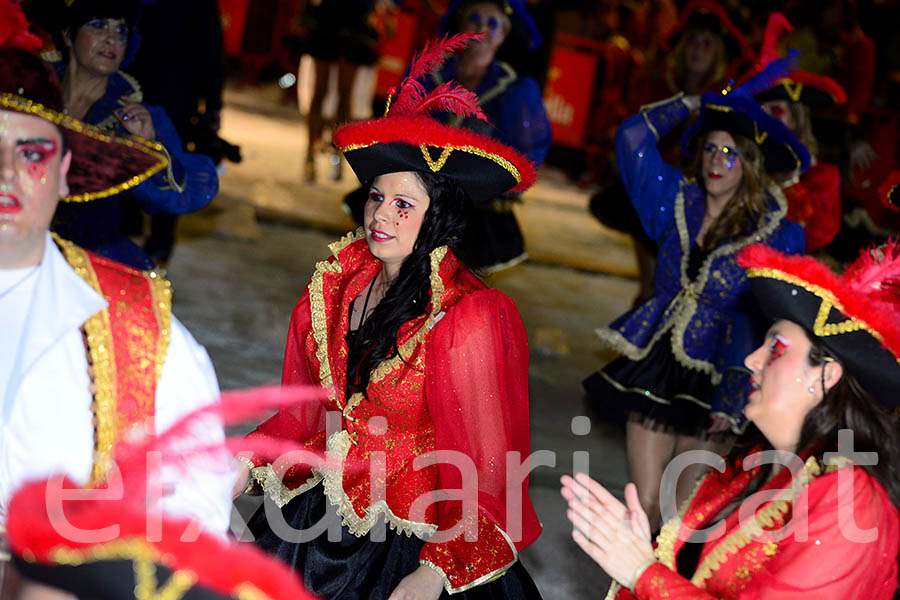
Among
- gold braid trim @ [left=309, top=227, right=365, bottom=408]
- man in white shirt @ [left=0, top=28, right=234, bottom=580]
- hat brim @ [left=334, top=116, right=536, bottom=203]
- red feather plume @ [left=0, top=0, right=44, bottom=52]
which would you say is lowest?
gold braid trim @ [left=309, top=227, right=365, bottom=408]

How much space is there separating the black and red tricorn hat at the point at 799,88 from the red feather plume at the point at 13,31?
129 inches

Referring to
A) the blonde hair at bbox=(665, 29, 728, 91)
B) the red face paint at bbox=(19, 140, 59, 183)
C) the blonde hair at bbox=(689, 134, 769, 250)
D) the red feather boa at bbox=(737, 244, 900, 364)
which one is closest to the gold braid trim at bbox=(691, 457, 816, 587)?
the red feather boa at bbox=(737, 244, 900, 364)

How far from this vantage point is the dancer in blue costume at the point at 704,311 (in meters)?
4.24

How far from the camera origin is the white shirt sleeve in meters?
1.82

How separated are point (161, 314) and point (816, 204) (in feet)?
12.6

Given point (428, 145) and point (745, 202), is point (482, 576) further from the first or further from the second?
point (745, 202)

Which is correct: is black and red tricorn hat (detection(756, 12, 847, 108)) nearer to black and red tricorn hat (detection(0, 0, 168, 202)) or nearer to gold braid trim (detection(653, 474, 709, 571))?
gold braid trim (detection(653, 474, 709, 571))

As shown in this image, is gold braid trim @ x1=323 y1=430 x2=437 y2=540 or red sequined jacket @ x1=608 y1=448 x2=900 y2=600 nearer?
red sequined jacket @ x1=608 y1=448 x2=900 y2=600

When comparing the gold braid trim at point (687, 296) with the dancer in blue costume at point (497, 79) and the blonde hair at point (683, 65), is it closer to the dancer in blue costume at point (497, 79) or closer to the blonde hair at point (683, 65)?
the dancer in blue costume at point (497, 79)

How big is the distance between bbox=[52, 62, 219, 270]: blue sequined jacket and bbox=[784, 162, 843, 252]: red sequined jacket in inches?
103

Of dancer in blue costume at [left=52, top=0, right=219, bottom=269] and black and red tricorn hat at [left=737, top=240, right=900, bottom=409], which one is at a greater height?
black and red tricorn hat at [left=737, top=240, right=900, bottom=409]

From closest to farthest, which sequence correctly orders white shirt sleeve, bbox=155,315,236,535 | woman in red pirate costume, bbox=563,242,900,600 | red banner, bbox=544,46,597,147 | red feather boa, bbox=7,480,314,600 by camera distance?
red feather boa, bbox=7,480,314,600, white shirt sleeve, bbox=155,315,236,535, woman in red pirate costume, bbox=563,242,900,600, red banner, bbox=544,46,597,147

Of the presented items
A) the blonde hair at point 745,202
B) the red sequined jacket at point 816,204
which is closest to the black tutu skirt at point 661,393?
the blonde hair at point 745,202

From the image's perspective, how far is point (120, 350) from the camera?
1962 mm
